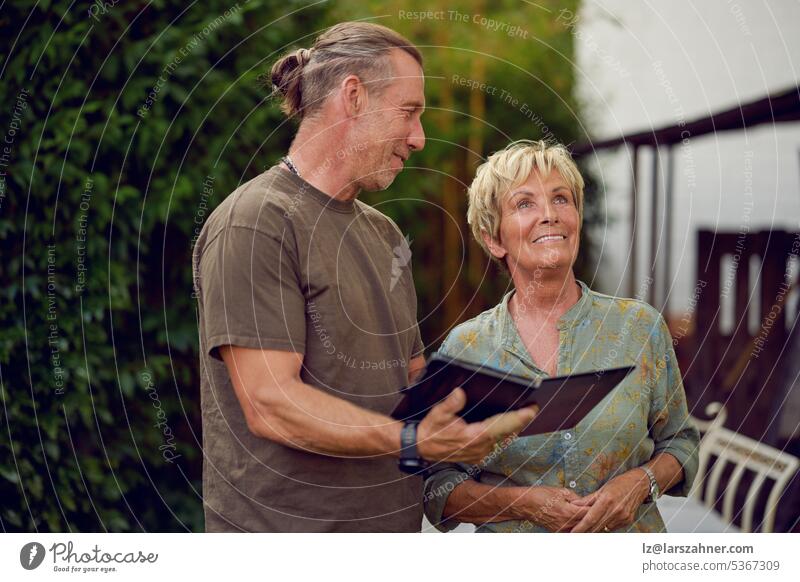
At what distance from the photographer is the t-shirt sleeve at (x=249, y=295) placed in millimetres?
1489

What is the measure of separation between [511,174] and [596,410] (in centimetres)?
45

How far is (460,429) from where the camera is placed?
1.49 m

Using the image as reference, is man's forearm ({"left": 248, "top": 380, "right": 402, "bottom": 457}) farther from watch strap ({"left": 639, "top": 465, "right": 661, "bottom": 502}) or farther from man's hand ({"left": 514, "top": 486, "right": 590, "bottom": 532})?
watch strap ({"left": 639, "top": 465, "right": 661, "bottom": 502})

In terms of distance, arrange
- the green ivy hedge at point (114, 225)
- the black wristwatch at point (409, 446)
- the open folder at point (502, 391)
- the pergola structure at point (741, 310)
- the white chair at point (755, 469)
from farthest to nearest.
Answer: the pergola structure at point (741, 310) → the white chair at point (755, 469) → the green ivy hedge at point (114, 225) → the black wristwatch at point (409, 446) → the open folder at point (502, 391)

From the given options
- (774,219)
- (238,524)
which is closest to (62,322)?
(238,524)

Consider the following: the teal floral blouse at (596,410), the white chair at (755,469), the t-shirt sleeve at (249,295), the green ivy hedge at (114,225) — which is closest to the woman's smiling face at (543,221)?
the teal floral blouse at (596,410)

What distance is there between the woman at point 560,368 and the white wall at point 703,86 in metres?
0.82

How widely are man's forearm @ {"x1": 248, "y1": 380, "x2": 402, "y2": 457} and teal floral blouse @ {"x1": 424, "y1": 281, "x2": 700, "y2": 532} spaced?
0.27m

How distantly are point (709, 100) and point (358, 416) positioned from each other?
1760mm

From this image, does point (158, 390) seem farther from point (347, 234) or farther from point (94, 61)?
point (347, 234)

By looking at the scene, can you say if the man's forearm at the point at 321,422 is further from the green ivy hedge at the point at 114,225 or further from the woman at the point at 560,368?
the green ivy hedge at the point at 114,225

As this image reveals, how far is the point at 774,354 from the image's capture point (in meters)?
3.21

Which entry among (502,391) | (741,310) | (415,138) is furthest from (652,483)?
(741,310)

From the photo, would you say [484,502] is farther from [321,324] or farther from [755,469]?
[755,469]
